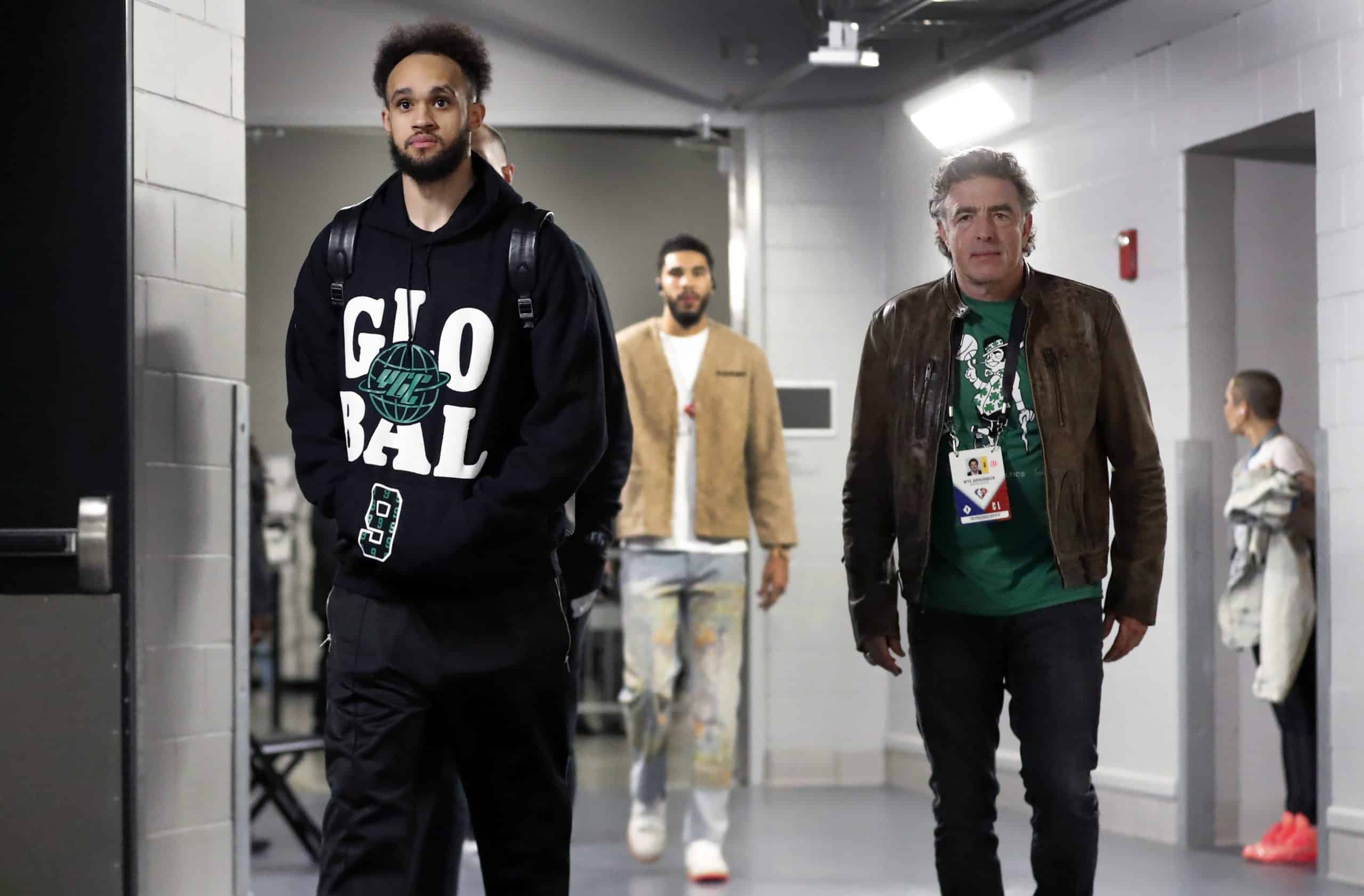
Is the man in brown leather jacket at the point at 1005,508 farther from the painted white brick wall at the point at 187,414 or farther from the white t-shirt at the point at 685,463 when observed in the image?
the white t-shirt at the point at 685,463

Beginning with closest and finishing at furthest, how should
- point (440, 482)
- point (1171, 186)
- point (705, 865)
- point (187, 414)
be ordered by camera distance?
point (440, 482) < point (187, 414) < point (705, 865) < point (1171, 186)

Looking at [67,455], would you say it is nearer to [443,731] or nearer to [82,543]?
[82,543]

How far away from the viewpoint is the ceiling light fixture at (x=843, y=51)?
19.2ft

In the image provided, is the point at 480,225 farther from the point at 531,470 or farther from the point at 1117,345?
the point at 1117,345

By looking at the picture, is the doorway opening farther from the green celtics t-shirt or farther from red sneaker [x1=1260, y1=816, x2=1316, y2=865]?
the green celtics t-shirt

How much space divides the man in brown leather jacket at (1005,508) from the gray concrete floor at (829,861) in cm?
174

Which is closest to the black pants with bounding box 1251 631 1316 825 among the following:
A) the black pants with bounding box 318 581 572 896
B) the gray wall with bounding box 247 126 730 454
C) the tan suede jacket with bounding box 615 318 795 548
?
the tan suede jacket with bounding box 615 318 795 548

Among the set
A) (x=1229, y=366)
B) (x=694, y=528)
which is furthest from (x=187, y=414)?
(x=1229, y=366)

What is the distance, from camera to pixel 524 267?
249 cm

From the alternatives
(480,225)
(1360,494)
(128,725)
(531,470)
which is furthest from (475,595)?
(1360,494)

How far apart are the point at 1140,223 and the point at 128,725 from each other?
157 inches

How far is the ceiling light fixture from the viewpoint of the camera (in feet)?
19.2

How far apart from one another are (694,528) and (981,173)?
7.05 ft

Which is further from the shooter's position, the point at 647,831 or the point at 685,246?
the point at 685,246
